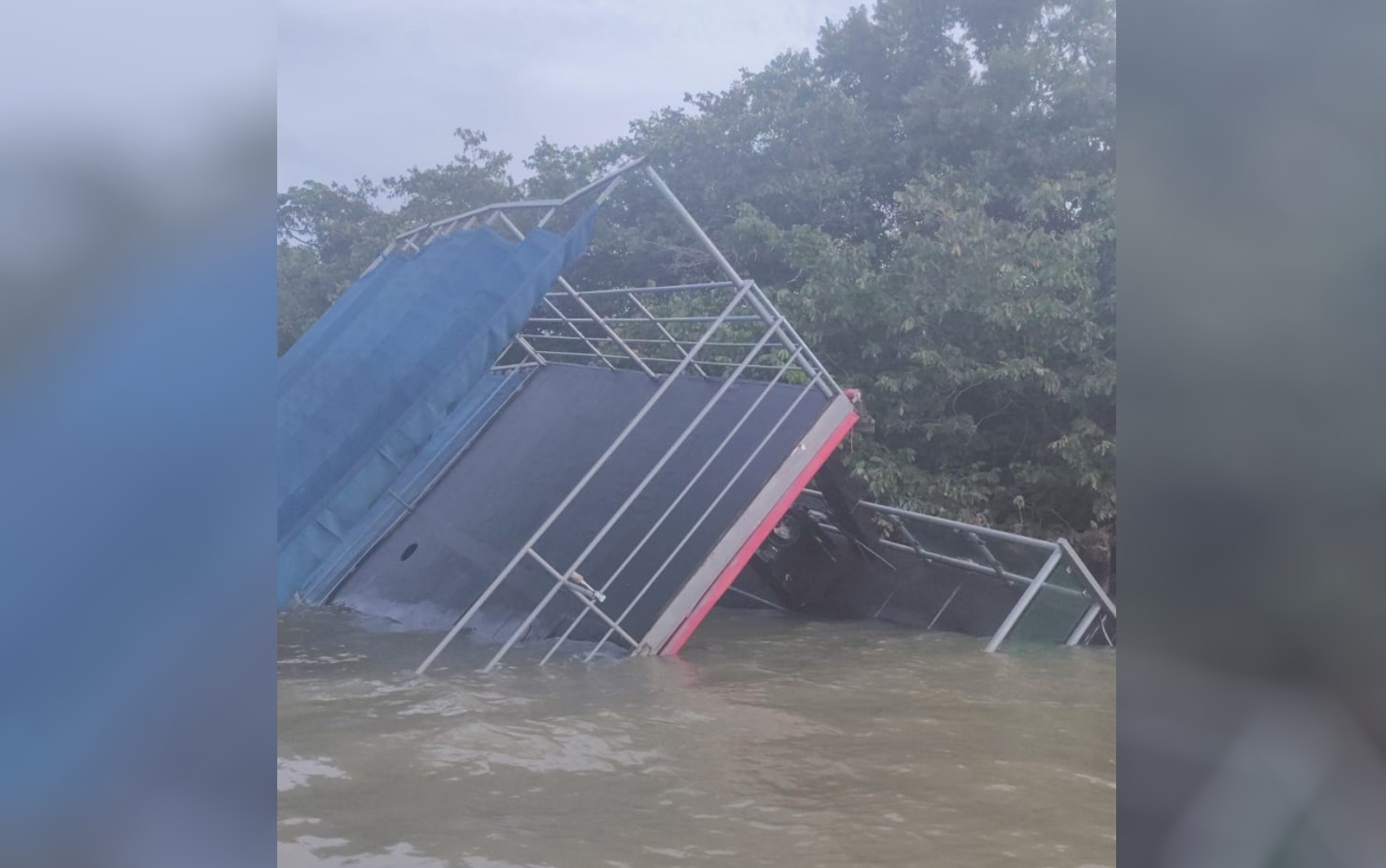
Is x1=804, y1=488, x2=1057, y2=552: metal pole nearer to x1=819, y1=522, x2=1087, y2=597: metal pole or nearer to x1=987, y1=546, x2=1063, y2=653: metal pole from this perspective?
x1=987, y1=546, x2=1063, y2=653: metal pole

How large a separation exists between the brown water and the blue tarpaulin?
1014mm


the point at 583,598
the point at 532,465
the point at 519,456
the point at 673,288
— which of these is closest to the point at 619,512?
the point at 583,598

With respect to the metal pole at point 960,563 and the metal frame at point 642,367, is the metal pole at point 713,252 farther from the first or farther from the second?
the metal pole at point 960,563

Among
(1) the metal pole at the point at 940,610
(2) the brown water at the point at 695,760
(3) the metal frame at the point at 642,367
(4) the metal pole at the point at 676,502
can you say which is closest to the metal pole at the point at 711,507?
(3) the metal frame at the point at 642,367

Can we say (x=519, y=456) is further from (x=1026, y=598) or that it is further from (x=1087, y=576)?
(x=1087, y=576)

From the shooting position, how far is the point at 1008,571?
9008 millimetres

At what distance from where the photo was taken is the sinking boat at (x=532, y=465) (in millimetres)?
6895

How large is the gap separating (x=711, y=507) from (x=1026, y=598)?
2245mm

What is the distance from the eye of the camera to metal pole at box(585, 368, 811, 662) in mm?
7762

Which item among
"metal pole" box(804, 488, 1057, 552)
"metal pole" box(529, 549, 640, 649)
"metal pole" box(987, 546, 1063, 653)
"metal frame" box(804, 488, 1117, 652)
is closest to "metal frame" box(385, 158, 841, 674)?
"metal pole" box(529, 549, 640, 649)

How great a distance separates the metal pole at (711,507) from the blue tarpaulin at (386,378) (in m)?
1.61
